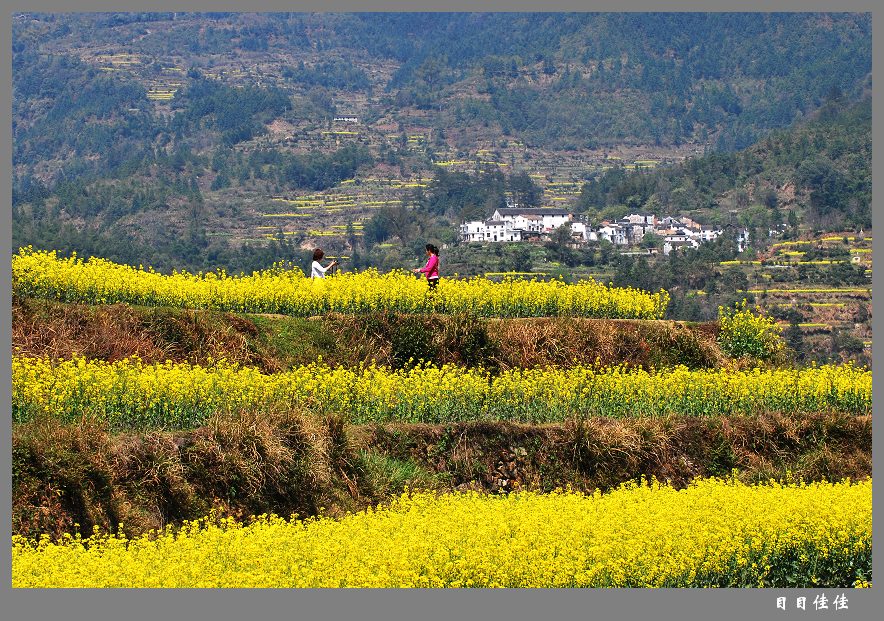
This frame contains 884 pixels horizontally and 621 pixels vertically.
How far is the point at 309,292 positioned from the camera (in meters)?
23.4

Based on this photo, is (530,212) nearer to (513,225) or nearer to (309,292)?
(513,225)

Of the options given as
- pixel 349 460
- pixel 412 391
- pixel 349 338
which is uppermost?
pixel 349 338

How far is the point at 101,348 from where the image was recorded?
20438mm

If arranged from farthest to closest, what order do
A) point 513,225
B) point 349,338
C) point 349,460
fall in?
point 513,225 → point 349,338 → point 349,460

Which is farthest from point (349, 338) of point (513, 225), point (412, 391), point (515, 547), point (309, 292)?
point (513, 225)

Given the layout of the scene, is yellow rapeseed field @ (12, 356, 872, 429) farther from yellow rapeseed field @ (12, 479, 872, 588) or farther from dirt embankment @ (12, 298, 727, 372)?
yellow rapeseed field @ (12, 479, 872, 588)

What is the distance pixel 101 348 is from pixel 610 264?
61910 mm

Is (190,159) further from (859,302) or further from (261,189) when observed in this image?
(859,302)

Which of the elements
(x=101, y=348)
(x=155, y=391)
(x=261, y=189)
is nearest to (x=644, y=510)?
(x=155, y=391)

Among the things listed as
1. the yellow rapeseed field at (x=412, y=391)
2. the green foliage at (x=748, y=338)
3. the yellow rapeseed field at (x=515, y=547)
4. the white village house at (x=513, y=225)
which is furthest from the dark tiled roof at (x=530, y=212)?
the yellow rapeseed field at (x=515, y=547)

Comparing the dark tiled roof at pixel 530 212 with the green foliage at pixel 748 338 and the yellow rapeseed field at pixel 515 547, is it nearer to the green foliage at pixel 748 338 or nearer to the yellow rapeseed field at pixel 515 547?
the green foliage at pixel 748 338

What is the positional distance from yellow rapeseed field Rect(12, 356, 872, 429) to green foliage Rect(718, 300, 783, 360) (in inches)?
50.2

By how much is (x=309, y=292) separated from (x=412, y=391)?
427cm

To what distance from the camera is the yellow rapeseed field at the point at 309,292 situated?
21.8 meters
